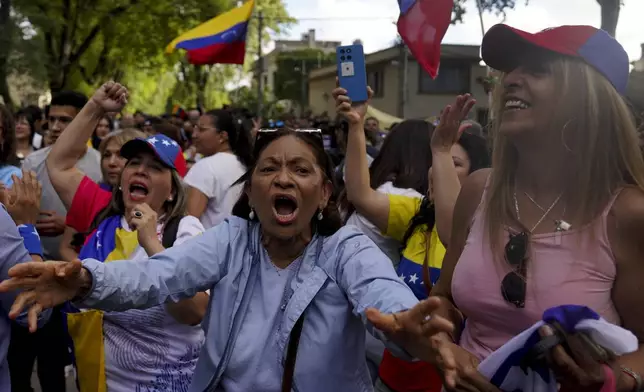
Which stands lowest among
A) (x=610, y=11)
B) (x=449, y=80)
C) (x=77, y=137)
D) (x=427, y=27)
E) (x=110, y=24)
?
(x=449, y=80)

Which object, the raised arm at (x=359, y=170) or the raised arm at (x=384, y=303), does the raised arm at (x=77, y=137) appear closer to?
the raised arm at (x=359, y=170)

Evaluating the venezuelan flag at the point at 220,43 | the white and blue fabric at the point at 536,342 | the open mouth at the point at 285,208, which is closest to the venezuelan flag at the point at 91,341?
the open mouth at the point at 285,208

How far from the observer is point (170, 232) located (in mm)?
3352

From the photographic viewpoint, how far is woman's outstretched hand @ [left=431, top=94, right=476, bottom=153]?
2.94 meters

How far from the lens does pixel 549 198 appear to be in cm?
215

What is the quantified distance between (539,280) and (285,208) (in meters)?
0.87

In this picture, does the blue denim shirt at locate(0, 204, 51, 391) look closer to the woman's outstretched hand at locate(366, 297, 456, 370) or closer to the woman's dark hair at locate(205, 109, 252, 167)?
the woman's outstretched hand at locate(366, 297, 456, 370)

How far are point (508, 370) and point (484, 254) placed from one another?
42 cm

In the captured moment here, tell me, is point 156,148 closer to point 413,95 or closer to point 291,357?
Answer: point 291,357

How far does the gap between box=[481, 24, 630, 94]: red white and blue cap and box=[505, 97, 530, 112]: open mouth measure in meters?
0.11

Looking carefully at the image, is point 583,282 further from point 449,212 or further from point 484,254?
point 449,212

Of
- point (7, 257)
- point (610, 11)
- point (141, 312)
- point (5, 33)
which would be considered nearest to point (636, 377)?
point (141, 312)

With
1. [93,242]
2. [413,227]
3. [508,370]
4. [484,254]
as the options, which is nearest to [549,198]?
[484,254]

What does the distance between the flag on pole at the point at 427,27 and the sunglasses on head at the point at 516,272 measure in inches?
86.4
